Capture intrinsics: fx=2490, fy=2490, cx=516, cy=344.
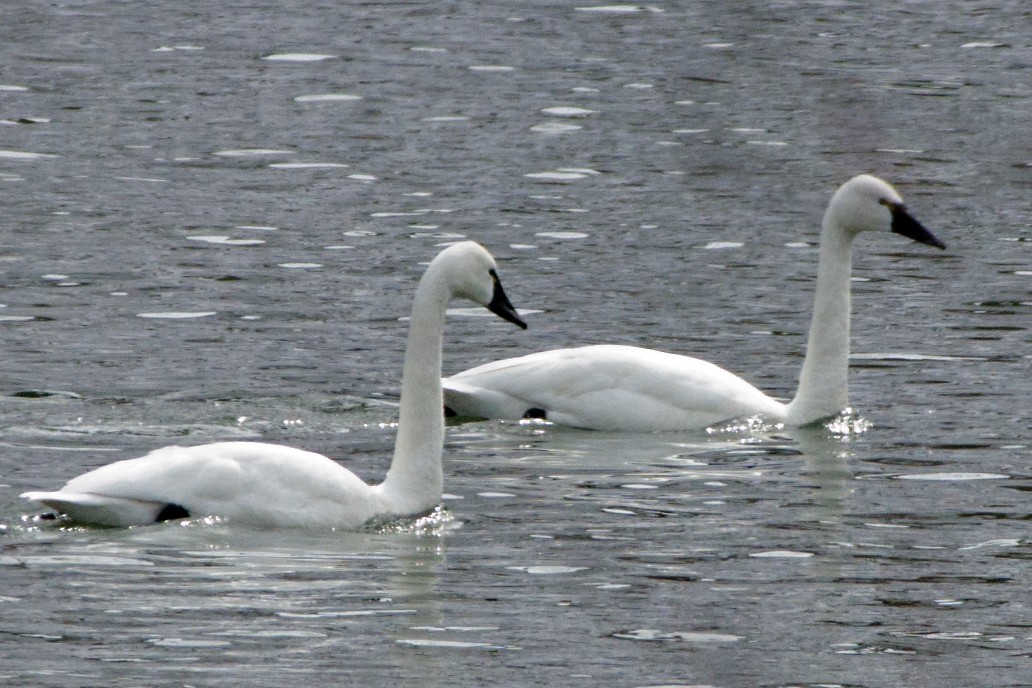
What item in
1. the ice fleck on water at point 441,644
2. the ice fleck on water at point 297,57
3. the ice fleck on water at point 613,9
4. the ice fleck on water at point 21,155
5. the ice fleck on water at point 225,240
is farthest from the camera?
the ice fleck on water at point 613,9

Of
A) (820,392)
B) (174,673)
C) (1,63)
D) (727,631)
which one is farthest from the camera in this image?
(1,63)

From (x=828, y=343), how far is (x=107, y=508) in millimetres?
4751

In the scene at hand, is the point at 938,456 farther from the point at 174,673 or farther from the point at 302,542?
the point at 174,673

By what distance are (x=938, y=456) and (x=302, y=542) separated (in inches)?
143

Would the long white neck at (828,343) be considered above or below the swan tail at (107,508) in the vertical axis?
above

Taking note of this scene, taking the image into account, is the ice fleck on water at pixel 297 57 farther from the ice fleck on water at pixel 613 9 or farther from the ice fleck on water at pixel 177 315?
the ice fleck on water at pixel 177 315

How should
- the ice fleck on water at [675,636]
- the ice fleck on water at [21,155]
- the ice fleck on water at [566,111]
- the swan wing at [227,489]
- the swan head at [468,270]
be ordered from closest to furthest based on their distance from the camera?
the ice fleck on water at [675,636] < the swan wing at [227,489] < the swan head at [468,270] < the ice fleck on water at [21,155] < the ice fleck on water at [566,111]

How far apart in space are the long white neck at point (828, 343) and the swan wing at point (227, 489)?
3.57m

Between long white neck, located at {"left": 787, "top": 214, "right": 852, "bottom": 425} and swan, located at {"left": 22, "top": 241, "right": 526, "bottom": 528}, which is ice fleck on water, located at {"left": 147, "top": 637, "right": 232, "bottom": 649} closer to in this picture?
swan, located at {"left": 22, "top": 241, "right": 526, "bottom": 528}

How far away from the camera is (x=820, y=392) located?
13547 mm

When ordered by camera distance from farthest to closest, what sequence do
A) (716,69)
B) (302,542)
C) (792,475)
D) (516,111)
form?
1. (716,69)
2. (516,111)
3. (792,475)
4. (302,542)

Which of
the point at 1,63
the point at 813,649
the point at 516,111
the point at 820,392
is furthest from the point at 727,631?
the point at 1,63

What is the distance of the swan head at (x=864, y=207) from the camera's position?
1388cm

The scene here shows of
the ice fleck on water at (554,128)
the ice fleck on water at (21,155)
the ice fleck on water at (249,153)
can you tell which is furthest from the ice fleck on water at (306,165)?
the ice fleck on water at (554,128)
